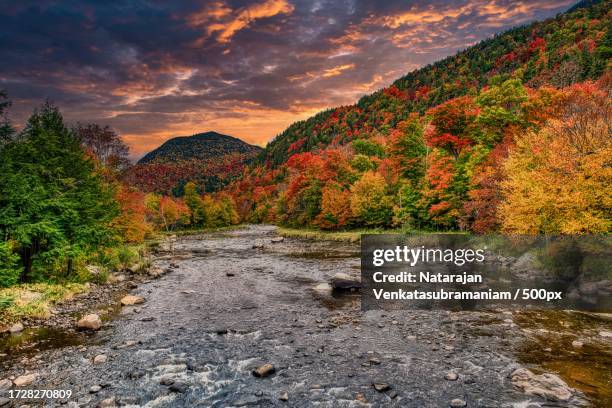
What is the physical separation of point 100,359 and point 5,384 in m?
2.55

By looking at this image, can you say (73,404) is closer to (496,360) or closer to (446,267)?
(496,360)

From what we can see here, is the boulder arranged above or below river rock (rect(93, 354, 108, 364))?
below

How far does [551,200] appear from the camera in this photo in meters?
20.0

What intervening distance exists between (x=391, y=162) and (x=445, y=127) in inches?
439

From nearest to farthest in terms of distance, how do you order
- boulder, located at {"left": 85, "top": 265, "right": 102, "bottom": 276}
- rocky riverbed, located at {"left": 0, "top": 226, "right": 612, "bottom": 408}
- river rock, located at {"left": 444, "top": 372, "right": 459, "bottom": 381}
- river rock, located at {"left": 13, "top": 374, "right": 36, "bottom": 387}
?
1. rocky riverbed, located at {"left": 0, "top": 226, "right": 612, "bottom": 408}
2. river rock, located at {"left": 13, "top": 374, "right": 36, "bottom": 387}
3. river rock, located at {"left": 444, "top": 372, "right": 459, "bottom": 381}
4. boulder, located at {"left": 85, "top": 265, "right": 102, "bottom": 276}

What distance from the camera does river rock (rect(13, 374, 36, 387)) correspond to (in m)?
10.1

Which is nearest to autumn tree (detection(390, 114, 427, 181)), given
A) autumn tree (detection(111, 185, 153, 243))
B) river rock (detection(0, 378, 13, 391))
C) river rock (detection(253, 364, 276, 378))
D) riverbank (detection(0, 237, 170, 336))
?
autumn tree (detection(111, 185, 153, 243))

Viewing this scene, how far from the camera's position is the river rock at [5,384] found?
986cm

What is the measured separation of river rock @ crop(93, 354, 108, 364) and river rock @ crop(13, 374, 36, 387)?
172cm

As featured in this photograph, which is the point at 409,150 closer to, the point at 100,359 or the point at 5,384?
the point at 100,359

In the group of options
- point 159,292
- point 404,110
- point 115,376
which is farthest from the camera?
point 404,110

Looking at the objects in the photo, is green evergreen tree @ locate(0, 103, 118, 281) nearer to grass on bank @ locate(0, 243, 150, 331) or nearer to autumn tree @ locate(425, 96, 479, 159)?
grass on bank @ locate(0, 243, 150, 331)

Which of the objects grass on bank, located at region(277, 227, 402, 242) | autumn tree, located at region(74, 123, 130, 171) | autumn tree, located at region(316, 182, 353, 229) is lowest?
grass on bank, located at region(277, 227, 402, 242)

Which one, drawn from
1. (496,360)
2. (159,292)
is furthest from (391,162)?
(496,360)
